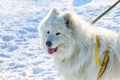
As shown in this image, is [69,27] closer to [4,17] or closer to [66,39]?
[66,39]

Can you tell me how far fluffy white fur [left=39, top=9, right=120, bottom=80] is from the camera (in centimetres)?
488

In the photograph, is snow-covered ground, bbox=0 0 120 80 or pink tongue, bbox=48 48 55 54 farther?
snow-covered ground, bbox=0 0 120 80

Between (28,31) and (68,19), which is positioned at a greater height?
(68,19)

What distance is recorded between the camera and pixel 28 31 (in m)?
9.15

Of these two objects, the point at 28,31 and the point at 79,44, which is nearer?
the point at 79,44

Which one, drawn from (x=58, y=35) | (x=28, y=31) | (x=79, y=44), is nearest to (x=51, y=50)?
(x=58, y=35)

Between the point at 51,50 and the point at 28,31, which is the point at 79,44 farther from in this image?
the point at 28,31

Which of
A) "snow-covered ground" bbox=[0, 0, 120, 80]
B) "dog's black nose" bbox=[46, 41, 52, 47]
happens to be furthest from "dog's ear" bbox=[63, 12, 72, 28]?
"snow-covered ground" bbox=[0, 0, 120, 80]

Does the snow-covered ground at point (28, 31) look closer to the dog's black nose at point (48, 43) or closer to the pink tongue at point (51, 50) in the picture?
the pink tongue at point (51, 50)

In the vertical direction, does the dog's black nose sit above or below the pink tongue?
above

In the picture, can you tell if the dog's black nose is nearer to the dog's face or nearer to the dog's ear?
the dog's face

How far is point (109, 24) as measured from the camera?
930 cm

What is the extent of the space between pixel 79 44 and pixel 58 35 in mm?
339

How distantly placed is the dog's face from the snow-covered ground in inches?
57.5
